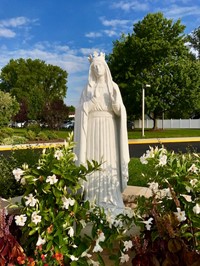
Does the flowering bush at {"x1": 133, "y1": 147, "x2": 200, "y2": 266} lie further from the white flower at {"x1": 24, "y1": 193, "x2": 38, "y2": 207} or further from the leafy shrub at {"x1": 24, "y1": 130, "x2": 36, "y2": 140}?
the leafy shrub at {"x1": 24, "y1": 130, "x2": 36, "y2": 140}

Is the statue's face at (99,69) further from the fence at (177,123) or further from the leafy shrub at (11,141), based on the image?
the fence at (177,123)

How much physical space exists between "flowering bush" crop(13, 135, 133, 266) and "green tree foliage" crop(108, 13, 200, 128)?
29630 millimetres

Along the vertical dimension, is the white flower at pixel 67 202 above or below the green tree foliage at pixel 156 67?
below

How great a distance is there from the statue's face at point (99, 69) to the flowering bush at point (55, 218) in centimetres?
152

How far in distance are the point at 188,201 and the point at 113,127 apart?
1.81m

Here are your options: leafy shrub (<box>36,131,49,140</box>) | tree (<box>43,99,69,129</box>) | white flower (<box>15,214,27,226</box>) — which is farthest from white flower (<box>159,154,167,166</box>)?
tree (<box>43,99,69,129</box>)

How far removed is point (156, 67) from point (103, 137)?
1215 inches

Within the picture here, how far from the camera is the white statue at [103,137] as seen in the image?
4.20m

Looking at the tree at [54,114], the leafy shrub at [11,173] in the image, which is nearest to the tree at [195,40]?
the tree at [54,114]

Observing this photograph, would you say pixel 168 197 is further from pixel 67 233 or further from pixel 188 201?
pixel 67 233

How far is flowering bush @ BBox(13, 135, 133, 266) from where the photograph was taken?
2.71m

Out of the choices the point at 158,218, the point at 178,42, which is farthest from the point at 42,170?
the point at 178,42

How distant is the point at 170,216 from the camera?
251cm

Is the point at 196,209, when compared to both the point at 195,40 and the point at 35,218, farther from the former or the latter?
the point at 195,40
